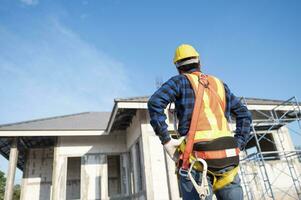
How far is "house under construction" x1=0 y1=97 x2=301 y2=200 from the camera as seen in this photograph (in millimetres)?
8180

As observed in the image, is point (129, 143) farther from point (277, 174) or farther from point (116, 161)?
point (277, 174)

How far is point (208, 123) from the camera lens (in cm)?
175

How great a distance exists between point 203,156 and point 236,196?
0.39 metres

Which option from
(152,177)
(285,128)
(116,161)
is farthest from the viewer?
(116,161)

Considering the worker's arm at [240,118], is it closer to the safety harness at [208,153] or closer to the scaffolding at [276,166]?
the safety harness at [208,153]

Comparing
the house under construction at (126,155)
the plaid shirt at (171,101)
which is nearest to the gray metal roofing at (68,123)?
the house under construction at (126,155)

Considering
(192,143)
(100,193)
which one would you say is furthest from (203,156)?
(100,193)

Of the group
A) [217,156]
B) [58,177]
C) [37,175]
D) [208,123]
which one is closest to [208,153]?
[217,156]

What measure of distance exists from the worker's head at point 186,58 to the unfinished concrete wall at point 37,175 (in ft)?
40.4

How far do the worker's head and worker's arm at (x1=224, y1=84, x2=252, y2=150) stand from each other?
0.36 meters

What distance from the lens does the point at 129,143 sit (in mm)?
10477

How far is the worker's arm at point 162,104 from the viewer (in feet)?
5.81

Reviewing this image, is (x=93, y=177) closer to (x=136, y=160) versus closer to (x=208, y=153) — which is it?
(x=136, y=160)

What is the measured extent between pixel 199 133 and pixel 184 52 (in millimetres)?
708
